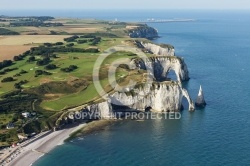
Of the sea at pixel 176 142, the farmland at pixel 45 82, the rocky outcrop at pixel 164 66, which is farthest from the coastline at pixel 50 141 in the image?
the rocky outcrop at pixel 164 66

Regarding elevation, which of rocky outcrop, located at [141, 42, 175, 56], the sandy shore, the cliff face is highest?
rocky outcrop, located at [141, 42, 175, 56]

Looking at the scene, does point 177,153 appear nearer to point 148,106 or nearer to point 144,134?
point 144,134

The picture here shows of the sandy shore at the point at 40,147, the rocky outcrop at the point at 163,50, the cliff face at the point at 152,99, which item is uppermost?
the rocky outcrop at the point at 163,50

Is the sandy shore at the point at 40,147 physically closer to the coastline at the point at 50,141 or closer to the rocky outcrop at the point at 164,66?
the coastline at the point at 50,141

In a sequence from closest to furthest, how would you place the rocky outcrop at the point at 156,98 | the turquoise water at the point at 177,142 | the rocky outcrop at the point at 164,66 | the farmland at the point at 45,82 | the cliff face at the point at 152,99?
the turquoise water at the point at 177,142
the farmland at the point at 45,82
the cliff face at the point at 152,99
the rocky outcrop at the point at 156,98
the rocky outcrop at the point at 164,66

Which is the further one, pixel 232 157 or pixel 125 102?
pixel 125 102

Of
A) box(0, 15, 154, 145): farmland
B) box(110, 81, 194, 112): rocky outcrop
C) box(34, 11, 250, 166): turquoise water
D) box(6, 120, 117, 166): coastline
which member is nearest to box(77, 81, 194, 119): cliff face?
box(110, 81, 194, 112): rocky outcrop

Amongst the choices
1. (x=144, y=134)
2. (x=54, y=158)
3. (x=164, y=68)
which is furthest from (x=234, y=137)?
(x=164, y=68)

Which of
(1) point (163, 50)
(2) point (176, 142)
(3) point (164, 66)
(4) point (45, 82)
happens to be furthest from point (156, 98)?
(1) point (163, 50)

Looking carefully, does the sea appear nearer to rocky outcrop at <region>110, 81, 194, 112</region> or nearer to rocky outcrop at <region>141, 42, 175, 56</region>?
rocky outcrop at <region>110, 81, 194, 112</region>
